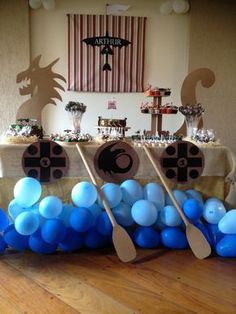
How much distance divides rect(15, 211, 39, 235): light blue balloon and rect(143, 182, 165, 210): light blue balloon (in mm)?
760

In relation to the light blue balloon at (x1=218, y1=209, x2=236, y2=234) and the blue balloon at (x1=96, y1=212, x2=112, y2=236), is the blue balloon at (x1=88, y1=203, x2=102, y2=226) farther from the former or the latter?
the light blue balloon at (x1=218, y1=209, x2=236, y2=234)

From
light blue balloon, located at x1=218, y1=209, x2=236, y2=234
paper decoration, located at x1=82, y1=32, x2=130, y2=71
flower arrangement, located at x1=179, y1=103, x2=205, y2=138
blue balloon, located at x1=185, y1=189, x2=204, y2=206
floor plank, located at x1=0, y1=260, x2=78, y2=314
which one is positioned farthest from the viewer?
A: paper decoration, located at x1=82, y1=32, x2=130, y2=71

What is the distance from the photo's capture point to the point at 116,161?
2373 millimetres

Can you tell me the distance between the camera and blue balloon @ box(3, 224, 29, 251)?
212cm

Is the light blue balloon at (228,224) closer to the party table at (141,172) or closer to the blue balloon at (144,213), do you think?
the party table at (141,172)

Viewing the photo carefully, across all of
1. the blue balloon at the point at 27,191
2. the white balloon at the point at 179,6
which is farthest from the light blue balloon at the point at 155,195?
the white balloon at the point at 179,6

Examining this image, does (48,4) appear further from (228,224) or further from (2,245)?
(228,224)

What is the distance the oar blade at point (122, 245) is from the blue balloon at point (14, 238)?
575 millimetres

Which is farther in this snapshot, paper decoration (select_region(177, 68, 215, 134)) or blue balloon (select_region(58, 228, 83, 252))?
paper decoration (select_region(177, 68, 215, 134))

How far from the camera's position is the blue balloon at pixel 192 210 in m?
2.25

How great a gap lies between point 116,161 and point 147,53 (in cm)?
268

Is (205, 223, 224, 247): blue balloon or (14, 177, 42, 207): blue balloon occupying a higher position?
(14, 177, 42, 207): blue balloon

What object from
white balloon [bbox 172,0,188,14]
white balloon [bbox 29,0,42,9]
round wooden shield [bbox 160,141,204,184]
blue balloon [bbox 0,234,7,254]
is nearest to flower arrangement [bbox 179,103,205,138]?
→ round wooden shield [bbox 160,141,204,184]

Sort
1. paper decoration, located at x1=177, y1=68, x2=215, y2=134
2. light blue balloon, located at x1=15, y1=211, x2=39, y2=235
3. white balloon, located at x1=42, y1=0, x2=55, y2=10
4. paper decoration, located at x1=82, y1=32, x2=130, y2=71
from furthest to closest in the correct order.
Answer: paper decoration, located at x1=82, y1=32, x2=130, y2=71, white balloon, located at x1=42, y1=0, x2=55, y2=10, paper decoration, located at x1=177, y1=68, x2=215, y2=134, light blue balloon, located at x1=15, y1=211, x2=39, y2=235
